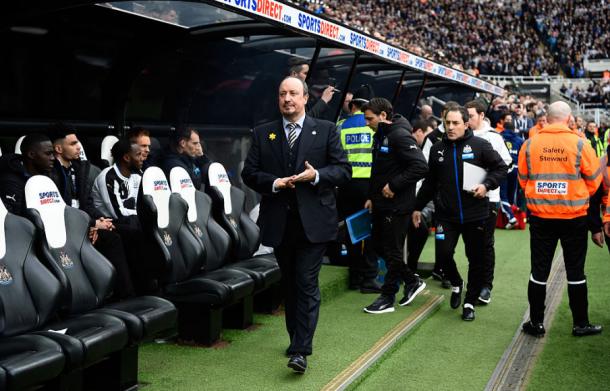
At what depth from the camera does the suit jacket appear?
446 cm

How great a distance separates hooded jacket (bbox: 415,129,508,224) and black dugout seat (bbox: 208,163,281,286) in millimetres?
1492

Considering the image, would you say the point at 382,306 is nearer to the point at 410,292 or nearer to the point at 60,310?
the point at 410,292

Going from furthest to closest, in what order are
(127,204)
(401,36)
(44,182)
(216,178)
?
(401,36) < (216,178) < (127,204) < (44,182)

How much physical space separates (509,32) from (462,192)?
35999 millimetres

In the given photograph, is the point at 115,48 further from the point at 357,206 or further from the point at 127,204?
the point at 357,206

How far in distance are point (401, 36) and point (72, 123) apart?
25.3m

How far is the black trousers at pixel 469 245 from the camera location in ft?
20.2

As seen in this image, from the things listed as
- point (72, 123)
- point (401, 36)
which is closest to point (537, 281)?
point (72, 123)

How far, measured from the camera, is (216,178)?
626 centimetres

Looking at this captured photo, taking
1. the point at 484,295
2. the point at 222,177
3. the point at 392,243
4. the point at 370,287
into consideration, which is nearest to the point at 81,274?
the point at 222,177

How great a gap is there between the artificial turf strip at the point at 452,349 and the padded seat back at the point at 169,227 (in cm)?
150

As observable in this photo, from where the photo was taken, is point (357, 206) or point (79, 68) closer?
point (79, 68)

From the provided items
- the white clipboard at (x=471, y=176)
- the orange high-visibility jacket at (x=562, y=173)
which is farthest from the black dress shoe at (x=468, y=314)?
the orange high-visibility jacket at (x=562, y=173)

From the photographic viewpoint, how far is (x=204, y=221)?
5844 mm
